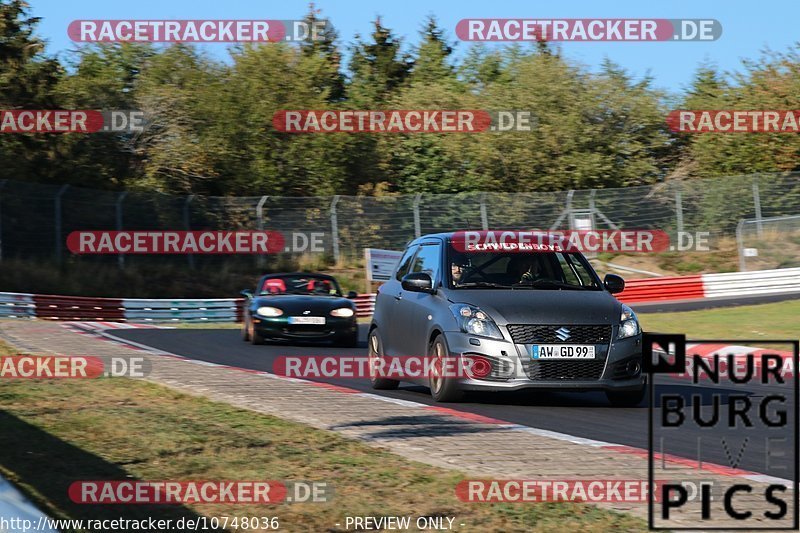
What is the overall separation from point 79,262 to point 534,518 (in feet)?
98.7

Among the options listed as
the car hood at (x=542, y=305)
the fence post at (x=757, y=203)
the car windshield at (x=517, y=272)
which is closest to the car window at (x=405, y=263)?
the car windshield at (x=517, y=272)

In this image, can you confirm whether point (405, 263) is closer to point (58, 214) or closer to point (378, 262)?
point (58, 214)

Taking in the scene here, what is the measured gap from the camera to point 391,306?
1264cm

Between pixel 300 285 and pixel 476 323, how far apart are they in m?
10.6

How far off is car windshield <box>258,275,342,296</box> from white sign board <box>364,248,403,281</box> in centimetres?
1384

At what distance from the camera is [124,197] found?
34.9 metres

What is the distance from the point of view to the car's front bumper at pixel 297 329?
19719 millimetres

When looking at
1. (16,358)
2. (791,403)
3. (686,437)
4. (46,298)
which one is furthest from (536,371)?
(46,298)

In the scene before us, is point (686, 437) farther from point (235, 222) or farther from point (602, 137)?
point (602, 137)

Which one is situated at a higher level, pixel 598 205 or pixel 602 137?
pixel 602 137

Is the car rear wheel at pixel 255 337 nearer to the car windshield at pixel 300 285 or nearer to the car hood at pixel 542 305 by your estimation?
the car windshield at pixel 300 285

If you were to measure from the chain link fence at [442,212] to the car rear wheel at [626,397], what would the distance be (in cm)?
2482

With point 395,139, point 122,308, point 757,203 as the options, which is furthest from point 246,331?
point 395,139

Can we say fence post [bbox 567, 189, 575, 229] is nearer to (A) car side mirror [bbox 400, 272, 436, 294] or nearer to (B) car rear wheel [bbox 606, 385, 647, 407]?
(A) car side mirror [bbox 400, 272, 436, 294]
